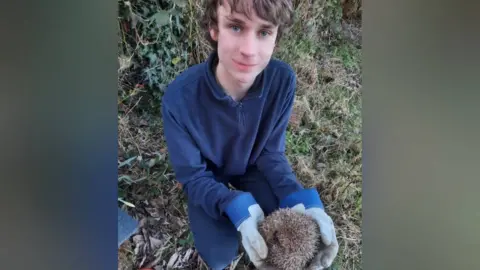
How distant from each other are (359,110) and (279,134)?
202 millimetres

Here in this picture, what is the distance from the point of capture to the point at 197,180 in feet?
3.36

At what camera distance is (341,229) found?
106 cm

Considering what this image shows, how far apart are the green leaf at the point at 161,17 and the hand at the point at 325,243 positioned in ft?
1.71

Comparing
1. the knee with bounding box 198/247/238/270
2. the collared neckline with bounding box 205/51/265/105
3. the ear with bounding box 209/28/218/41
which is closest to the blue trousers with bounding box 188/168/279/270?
the knee with bounding box 198/247/238/270

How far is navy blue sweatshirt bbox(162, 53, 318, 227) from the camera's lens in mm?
1016

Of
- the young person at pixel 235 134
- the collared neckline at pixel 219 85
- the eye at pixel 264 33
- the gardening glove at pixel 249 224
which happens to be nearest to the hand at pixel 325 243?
the young person at pixel 235 134

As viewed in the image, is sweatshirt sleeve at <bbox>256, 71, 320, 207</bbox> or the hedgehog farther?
sweatshirt sleeve at <bbox>256, 71, 320, 207</bbox>

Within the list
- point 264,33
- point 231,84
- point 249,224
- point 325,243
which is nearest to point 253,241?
point 249,224

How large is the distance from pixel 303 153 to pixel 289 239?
0.24 metres

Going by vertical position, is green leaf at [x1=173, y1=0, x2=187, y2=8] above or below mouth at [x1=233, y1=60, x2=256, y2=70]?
above

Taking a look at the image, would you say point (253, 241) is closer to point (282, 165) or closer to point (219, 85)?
point (282, 165)

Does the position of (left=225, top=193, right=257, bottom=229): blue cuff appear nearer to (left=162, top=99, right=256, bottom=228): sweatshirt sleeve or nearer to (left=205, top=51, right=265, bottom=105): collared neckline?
(left=162, top=99, right=256, bottom=228): sweatshirt sleeve
